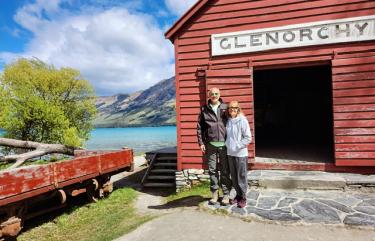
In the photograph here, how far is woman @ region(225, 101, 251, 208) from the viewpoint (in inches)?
228

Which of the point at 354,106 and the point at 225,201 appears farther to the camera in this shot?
the point at 354,106

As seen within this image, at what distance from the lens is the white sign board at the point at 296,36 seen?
737cm

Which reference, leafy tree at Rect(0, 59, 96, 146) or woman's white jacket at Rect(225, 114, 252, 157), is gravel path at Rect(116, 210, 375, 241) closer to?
woman's white jacket at Rect(225, 114, 252, 157)

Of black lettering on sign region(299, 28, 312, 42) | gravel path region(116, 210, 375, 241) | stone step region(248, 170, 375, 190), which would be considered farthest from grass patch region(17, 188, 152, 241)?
black lettering on sign region(299, 28, 312, 42)

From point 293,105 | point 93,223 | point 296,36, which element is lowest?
point 93,223

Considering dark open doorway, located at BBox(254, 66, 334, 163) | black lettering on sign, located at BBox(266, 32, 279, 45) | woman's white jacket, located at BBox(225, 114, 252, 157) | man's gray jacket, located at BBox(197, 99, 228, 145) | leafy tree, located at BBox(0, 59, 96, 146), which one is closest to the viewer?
woman's white jacket, located at BBox(225, 114, 252, 157)

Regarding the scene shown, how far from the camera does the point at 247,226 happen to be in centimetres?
536

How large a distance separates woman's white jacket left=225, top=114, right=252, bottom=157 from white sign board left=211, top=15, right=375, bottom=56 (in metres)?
3.03

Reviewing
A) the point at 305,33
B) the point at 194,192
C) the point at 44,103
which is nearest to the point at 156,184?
the point at 194,192

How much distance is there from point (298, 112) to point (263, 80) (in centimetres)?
290

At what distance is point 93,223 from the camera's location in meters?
7.10

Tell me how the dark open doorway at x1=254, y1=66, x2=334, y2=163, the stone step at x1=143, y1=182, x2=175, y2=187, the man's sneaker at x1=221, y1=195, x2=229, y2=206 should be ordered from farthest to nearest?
the dark open doorway at x1=254, y1=66, x2=334, y2=163 < the stone step at x1=143, y1=182, x2=175, y2=187 < the man's sneaker at x1=221, y1=195, x2=229, y2=206

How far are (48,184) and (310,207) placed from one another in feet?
17.0

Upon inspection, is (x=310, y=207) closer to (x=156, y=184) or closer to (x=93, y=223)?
(x=93, y=223)
